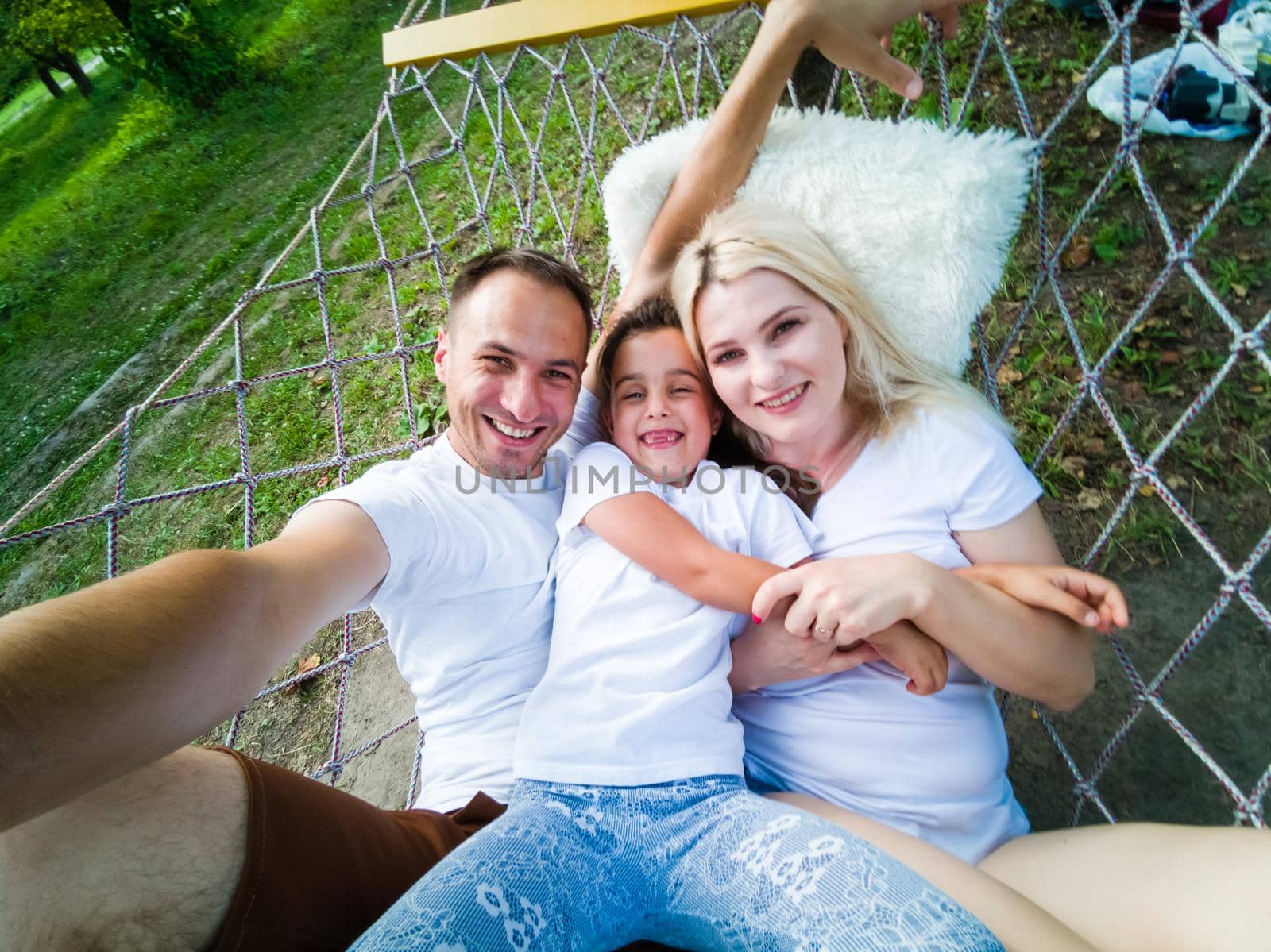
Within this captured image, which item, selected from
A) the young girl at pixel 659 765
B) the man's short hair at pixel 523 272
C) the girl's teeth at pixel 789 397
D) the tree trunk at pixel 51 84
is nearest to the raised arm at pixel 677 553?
the young girl at pixel 659 765

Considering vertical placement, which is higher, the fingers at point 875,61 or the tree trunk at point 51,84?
the tree trunk at point 51,84

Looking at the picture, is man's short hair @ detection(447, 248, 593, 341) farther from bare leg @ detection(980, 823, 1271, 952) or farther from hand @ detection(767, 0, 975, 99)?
bare leg @ detection(980, 823, 1271, 952)

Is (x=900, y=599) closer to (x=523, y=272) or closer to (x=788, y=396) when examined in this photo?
(x=788, y=396)

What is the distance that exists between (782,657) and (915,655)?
7.3 inches

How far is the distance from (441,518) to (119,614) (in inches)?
19.3

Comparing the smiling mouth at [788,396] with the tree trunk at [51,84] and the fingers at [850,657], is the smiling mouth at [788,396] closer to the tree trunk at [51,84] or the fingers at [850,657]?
the fingers at [850,657]

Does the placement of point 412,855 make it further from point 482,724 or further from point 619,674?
point 619,674

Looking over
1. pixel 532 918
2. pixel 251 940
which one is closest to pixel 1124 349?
pixel 532 918

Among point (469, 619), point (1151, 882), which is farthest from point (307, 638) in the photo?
point (1151, 882)

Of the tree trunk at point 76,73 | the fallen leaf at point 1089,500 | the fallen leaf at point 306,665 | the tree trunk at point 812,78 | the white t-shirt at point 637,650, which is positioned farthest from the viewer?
the tree trunk at point 76,73

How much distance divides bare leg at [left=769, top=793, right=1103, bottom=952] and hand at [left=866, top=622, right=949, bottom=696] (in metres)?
0.20

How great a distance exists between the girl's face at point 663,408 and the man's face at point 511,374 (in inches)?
4.5

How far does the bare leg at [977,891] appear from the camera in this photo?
0.82 metres

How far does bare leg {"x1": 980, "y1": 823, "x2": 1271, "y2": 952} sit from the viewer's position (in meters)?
0.80
